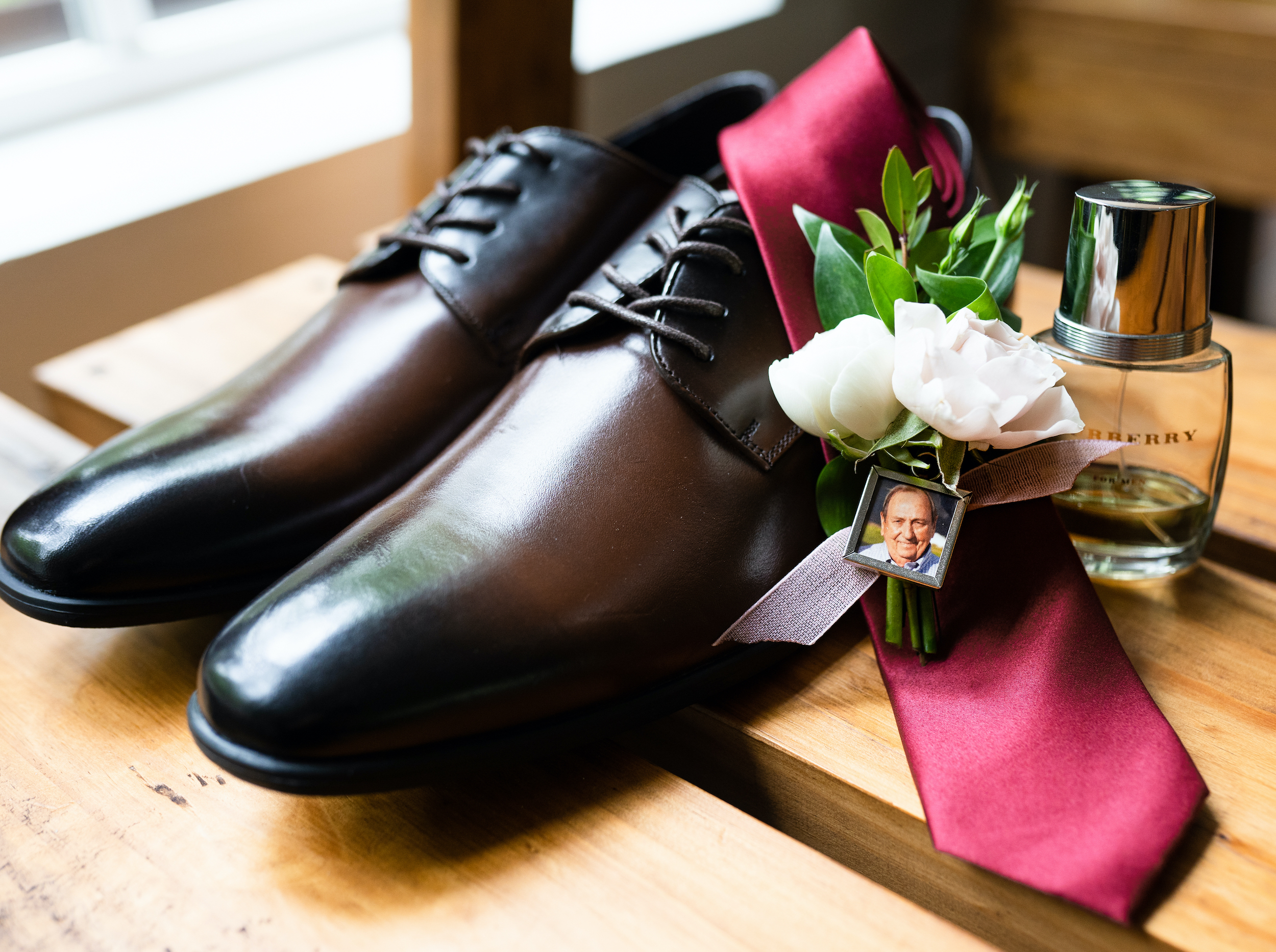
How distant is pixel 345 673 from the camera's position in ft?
1.34

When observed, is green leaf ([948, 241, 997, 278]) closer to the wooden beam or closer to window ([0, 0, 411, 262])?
the wooden beam

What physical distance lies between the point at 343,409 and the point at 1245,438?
635mm

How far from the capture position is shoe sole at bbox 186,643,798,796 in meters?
0.40

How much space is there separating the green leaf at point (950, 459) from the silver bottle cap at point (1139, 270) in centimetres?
10

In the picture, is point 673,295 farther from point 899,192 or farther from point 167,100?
point 167,100

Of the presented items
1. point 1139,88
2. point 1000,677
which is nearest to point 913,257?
point 1000,677

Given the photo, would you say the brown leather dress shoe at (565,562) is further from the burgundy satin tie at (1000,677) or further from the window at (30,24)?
the window at (30,24)

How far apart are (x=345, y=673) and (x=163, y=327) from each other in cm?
60

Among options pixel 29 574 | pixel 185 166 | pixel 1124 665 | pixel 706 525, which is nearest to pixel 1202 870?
pixel 1124 665

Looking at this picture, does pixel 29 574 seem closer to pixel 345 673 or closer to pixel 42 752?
pixel 42 752

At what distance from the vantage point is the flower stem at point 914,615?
0.50m

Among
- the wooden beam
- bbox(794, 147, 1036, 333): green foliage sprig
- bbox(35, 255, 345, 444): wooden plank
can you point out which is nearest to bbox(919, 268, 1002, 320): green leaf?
bbox(794, 147, 1036, 333): green foliage sprig

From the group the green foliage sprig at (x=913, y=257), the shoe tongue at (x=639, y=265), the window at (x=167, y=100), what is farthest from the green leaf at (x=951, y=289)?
the window at (x=167, y=100)

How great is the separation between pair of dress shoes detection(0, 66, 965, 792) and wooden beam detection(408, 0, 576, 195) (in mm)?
533
